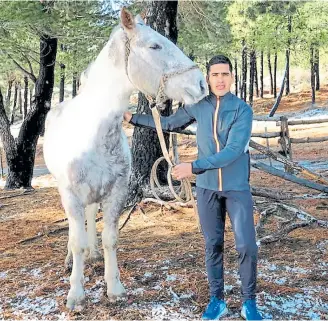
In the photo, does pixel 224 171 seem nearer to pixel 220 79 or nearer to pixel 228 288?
pixel 220 79

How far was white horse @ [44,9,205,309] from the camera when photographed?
10.1 ft

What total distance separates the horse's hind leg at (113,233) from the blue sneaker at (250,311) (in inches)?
38.6

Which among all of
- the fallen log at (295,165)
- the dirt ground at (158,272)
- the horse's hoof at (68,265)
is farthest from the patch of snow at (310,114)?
the horse's hoof at (68,265)

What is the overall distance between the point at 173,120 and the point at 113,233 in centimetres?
108

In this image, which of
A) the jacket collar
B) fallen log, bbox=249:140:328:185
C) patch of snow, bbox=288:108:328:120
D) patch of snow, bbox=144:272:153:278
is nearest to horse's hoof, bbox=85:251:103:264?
patch of snow, bbox=144:272:153:278

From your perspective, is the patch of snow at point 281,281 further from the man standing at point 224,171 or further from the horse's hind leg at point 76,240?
the horse's hind leg at point 76,240

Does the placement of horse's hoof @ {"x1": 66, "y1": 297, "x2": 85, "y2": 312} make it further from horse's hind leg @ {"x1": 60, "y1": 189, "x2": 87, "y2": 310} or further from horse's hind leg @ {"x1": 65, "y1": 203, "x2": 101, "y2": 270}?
horse's hind leg @ {"x1": 65, "y1": 203, "x2": 101, "y2": 270}

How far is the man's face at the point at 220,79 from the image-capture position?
302 cm

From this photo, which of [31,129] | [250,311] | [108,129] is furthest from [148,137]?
[31,129]

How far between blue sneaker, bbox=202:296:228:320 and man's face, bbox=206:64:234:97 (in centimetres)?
151

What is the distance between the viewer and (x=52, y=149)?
3.71 metres

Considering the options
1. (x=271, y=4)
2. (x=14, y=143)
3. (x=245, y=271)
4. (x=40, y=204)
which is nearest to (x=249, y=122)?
(x=245, y=271)

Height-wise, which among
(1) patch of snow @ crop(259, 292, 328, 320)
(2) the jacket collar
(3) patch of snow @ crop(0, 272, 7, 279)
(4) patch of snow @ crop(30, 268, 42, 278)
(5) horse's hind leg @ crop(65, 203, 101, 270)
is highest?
(2) the jacket collar

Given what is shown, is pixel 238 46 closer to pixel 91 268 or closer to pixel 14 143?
pixel 14 143
